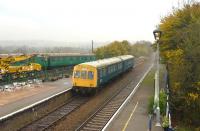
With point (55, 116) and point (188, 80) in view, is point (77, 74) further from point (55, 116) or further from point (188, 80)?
point (188, 80)

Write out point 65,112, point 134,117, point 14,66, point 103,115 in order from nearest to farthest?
point 134,117 < point 103,115 < point 65,112 < point 14,66

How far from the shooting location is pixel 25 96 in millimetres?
26266

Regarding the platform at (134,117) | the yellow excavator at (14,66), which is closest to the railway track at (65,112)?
the platform at (134,117)

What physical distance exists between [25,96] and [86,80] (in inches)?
208

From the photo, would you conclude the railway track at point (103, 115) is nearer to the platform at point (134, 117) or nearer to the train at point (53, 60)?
the platform at point (134, 117)

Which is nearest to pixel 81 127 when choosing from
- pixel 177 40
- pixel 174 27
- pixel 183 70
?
pixel 183 70

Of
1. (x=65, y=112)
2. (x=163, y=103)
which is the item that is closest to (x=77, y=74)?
(x=65, y=112)

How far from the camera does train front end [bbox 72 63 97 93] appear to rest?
28625 mm

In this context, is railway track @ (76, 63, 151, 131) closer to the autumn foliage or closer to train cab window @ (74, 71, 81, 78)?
train cab window @ (74, 71, 81, 78)

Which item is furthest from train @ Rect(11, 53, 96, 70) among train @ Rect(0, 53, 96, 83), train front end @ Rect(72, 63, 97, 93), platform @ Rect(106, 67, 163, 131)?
platform @ Rect(106, 67, 163, 131)

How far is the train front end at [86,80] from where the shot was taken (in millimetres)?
28625

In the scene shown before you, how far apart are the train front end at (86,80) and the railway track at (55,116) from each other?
85 cm

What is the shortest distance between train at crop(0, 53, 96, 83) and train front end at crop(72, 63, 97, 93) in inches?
248

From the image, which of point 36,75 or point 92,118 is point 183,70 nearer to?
point 92,118
